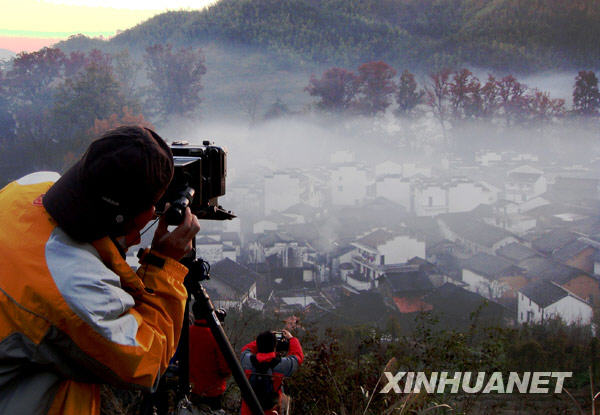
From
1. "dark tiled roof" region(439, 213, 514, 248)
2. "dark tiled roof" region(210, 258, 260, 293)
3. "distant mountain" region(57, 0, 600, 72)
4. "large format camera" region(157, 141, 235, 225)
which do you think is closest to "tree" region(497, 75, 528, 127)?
"distant mountain" region(57, 0, 600, 72)

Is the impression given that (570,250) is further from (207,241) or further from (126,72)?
(126,72)

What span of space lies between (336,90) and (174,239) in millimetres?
26065

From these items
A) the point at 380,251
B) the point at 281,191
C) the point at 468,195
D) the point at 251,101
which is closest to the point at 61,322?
the point at 380,251

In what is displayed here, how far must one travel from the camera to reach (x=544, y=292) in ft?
41.1

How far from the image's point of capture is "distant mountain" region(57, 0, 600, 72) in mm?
32031

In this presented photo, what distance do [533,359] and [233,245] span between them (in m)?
10.1

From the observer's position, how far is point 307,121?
2827 cm

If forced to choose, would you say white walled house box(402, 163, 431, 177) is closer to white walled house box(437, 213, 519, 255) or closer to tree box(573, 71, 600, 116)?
white walled house box(437, 213, 519, 255)

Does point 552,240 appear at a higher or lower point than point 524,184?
lower

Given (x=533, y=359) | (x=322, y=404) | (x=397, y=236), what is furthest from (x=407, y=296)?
(x=322, y=404)

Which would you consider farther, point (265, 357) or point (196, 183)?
point (265, 357)

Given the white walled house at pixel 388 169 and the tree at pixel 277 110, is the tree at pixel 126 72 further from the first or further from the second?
the white walled house at pixel 388 169

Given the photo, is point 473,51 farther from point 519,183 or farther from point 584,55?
point 519,183

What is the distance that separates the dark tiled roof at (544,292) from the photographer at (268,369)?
11.3 meters
